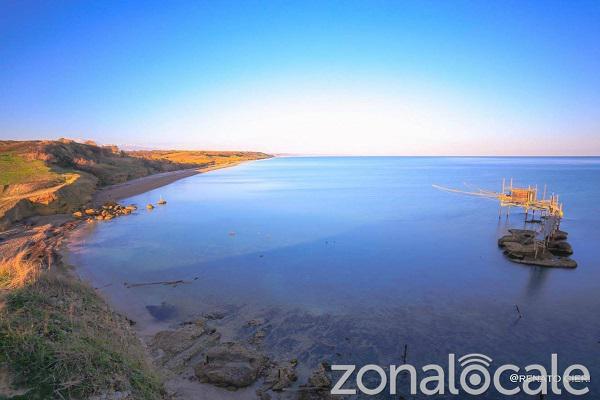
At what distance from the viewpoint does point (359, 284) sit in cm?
1400

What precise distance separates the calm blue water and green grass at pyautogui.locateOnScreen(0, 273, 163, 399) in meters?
3.36

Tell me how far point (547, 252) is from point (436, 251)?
576 centimetres

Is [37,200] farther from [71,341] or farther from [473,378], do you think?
[473,378]

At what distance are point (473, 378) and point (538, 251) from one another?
13079 millimetres

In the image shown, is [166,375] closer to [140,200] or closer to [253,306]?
[253,306]

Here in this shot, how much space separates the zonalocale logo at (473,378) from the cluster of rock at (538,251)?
9822 millimetres

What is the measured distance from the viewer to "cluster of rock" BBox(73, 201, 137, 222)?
25562 millimetres

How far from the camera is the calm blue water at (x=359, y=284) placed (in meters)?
9.64

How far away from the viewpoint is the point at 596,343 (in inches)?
391

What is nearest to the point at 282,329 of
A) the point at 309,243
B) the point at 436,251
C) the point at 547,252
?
the point at 309,243

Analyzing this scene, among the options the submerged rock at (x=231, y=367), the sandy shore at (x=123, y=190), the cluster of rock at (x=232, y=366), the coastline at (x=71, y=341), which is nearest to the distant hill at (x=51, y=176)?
the sandy shore at (x=123, y=190)

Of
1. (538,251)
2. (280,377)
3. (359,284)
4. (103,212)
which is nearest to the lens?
(280,377)

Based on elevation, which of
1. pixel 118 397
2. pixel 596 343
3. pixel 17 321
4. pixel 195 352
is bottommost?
pixel 596 343

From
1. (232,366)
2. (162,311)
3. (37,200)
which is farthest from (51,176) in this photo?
(232,366)
